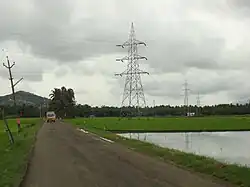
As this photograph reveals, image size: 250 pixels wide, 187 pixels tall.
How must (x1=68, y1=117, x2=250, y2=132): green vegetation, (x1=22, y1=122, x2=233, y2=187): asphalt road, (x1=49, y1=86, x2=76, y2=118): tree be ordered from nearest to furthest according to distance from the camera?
(x1=22, y1=122, x2=233, y2=187): asphalt road
(x1=68, y1=117, x2=250, y2=132): green vegetation
(x1=49, y1=86, x2=76, y2=118): tree

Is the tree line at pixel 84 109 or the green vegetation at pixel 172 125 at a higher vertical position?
the tree line at pixel 84 109

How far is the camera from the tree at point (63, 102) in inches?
6265

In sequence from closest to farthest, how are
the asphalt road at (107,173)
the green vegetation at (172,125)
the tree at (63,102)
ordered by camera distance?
the asphalt road at (107,173), the green vegetation at (172,125), the tree at (63,102)

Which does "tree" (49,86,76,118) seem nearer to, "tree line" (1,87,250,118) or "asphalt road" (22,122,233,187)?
"tree line" (1,87,250,118)

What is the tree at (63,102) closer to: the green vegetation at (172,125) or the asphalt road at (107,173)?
the green vegetation at (172,125)

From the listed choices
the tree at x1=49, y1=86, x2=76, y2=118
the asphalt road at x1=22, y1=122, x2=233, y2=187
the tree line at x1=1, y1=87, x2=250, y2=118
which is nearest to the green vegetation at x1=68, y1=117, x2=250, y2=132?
the asphalt road at x1=22, y1=122, x2=233, y2=187

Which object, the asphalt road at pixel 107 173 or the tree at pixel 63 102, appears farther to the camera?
the tree at pixel 63 102

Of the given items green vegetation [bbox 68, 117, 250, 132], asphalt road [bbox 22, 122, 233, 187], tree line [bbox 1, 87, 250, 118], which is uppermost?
tree line [bbox 1, 87, 250, 118]

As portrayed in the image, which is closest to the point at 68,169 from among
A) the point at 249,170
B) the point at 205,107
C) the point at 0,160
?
the point at 0,160

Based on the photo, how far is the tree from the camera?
159125mm

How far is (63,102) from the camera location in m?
159

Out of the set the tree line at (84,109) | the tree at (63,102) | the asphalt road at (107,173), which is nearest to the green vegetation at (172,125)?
the asphalt road at (107,173)

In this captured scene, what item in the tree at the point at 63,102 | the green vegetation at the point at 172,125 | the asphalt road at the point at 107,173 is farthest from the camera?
the tree at the point at 63,102

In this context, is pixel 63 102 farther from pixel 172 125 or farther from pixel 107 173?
pixel 107 173
